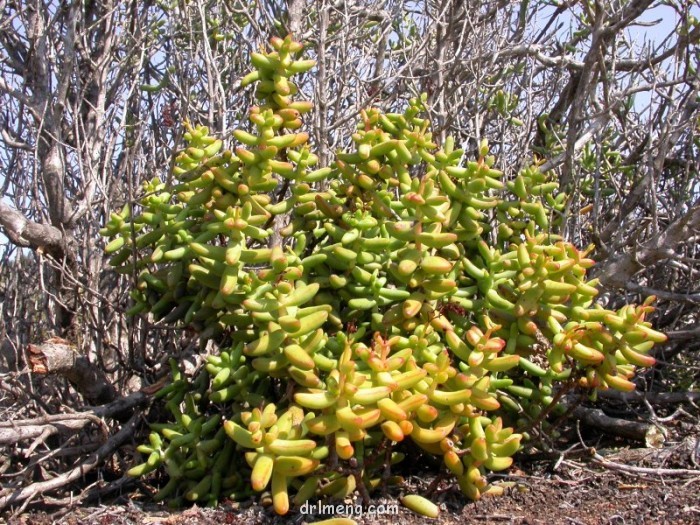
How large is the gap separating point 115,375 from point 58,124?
3.99ft

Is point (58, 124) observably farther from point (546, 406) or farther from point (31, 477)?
point (546, 406)

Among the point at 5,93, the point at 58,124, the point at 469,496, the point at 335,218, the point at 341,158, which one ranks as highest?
the point at 5,93

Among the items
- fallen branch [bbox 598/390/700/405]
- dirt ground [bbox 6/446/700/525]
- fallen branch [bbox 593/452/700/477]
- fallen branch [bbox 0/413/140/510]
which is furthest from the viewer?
fallen branch [bbox 598/390/700/405]

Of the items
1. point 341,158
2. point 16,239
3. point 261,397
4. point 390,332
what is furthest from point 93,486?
point 341,158

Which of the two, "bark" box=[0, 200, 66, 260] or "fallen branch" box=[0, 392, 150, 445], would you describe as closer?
"fallen branch" box=[0, 392, 150, 445]

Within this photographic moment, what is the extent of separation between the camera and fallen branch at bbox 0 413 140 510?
8.86ft

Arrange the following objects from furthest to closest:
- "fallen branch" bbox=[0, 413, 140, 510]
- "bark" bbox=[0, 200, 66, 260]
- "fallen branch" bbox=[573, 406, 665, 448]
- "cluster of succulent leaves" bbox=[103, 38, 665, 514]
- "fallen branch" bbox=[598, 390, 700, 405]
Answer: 1. "fallen branch" bbox=[598, 390, 700, 405]
2. "fallen branch" bbox=[573, 406, 665, 448]
3. "bark" bbox=[0, 200, 66, 260]
4. "fallen branch" bbox=[0, 413, 140, 510]
5. "cluster of succulent leaves" bbox=[103, 38, 665, 514]

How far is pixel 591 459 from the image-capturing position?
3.04 meters

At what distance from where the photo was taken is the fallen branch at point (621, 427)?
320 cm

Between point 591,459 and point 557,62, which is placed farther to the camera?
point 557,62

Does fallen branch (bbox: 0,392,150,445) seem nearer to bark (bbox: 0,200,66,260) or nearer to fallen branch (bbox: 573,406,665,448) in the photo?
bark (bbox: 0,200,66,260)

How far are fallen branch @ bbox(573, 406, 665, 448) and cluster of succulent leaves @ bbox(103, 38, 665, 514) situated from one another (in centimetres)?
40

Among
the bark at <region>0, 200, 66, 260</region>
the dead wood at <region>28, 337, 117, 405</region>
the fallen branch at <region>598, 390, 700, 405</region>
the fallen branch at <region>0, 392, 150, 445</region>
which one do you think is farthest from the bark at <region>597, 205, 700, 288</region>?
the bark at <region>0, 200, 66, 260</region>

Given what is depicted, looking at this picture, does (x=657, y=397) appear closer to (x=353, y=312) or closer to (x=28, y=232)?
(x=353, y=312)
